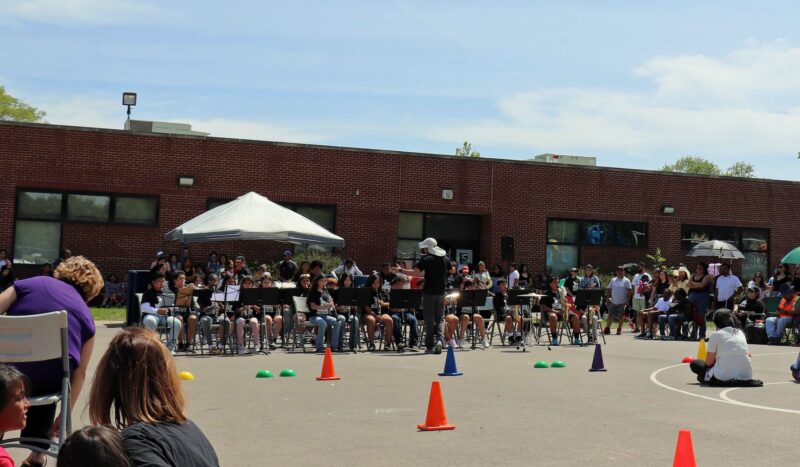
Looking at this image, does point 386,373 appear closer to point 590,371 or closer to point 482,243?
point 590,371

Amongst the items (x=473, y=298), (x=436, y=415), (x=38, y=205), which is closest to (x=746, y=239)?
(x=473, y=298)

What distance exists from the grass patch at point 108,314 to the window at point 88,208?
343 cm

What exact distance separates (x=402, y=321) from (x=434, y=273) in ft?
5.56

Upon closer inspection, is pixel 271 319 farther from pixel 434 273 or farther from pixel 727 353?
pixel 727 353

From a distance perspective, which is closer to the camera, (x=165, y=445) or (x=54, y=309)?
(x=165, y=445)

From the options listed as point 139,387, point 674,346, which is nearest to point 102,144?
point 674,346

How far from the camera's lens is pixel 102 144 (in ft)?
101

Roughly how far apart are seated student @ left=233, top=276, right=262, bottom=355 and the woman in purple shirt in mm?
11753

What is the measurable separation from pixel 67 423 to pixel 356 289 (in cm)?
1302

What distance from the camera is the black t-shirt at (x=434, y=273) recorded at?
62.0ft

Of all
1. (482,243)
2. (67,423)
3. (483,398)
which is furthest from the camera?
(482,243)

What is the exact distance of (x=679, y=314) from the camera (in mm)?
24562

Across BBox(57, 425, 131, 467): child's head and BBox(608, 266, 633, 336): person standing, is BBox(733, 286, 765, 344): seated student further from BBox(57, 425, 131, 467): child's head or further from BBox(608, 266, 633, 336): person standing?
BBox(57, 425, 131, 467): child's head

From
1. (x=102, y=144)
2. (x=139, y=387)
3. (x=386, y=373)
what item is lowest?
(x=386, y=373)
